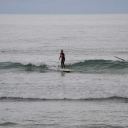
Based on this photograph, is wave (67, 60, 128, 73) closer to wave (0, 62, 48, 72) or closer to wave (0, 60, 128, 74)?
wave (0, 60, 128, 74)

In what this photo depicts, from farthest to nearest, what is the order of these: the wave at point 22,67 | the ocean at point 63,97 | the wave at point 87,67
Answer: the wave at point 22,67 < the wave at point 87,67 < the ocean at point 63,97

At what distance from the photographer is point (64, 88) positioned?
24219 mm

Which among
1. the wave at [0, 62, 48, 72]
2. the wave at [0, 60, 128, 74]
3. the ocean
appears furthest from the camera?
the wave at [0, 62, 48, 72]

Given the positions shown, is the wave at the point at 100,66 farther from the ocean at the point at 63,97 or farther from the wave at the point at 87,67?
the ocean at the point at 63,97

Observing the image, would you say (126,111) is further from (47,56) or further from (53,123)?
(47,56)

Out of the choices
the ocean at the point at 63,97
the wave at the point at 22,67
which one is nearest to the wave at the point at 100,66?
the ocean at the point at 63,97

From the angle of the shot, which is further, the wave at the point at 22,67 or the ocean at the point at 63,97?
the wave at the point at 22,67

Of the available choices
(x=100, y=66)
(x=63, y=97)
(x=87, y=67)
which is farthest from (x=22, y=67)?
(x=63, y=97)

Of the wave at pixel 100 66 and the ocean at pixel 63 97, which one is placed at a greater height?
the wave at pixel 100 66

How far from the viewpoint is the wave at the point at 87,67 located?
1328 inches

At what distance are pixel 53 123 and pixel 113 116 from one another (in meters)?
3.36

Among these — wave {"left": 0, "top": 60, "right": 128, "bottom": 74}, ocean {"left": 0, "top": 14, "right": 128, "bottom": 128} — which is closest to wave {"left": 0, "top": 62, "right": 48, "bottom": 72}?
wave {"left": 0, "top": 60, "right": 128, "bottom": 74}

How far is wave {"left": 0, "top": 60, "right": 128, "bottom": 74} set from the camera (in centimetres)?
3372

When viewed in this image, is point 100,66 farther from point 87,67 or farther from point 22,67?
point 22,67
